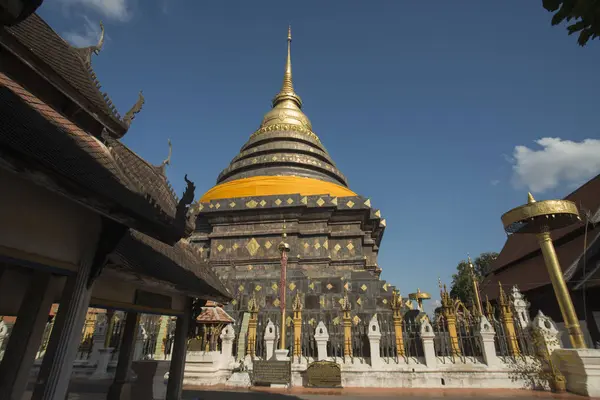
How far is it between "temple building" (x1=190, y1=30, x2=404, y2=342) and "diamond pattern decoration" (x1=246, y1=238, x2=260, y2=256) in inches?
2.2

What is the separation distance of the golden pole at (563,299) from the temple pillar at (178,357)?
10.7 meters

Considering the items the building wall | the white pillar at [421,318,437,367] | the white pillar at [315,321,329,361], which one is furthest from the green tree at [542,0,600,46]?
the white pillar at [315,321,329,361]

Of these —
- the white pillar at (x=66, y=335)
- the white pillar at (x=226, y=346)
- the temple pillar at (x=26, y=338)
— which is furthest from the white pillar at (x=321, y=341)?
the white pillar at (x=66, y=335)

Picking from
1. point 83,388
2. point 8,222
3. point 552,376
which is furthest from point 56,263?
point 552,376

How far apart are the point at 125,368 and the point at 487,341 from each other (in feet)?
33.1

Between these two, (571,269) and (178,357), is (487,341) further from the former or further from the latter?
(178,357)

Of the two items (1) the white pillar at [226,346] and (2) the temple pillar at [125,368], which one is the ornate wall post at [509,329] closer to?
(1) the white pillar at [226,346]

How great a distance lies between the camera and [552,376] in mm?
9414

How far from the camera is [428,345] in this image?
1045 centimetres

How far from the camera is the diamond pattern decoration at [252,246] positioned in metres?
18.5

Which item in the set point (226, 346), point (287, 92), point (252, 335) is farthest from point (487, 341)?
point (287, 92)

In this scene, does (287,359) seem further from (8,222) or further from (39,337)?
(8,222)

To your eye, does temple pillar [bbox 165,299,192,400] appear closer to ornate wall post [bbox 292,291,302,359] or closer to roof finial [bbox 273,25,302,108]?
ornate wall post [bbox 292,291,302,359]

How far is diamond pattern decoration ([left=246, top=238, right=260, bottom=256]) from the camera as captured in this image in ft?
60.8
